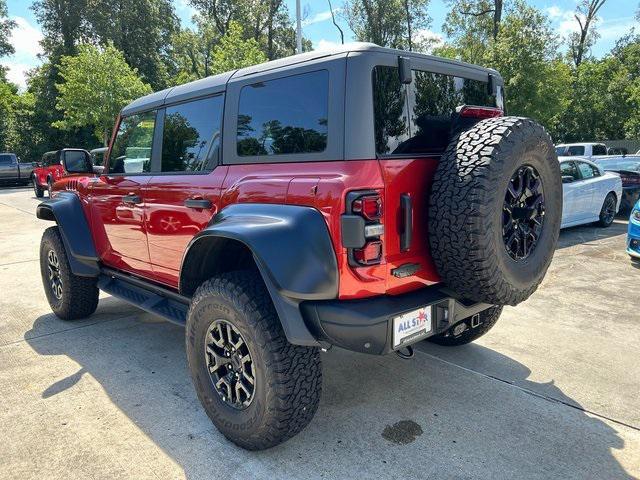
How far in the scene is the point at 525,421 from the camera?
2.81 meters

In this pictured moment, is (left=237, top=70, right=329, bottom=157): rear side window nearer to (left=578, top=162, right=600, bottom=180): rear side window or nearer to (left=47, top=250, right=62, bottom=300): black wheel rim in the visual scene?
(left=47, top=250, right=62, bottom=300): black wheel rim

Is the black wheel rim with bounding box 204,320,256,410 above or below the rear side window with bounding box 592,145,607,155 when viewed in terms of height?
below

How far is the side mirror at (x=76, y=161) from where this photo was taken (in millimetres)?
4301

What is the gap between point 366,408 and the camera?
9.80 feet

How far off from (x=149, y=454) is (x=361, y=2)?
3677 cm

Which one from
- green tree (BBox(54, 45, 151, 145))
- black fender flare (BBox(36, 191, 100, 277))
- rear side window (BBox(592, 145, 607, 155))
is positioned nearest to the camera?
black fender flare (BBox(36, 191, 100, 277))

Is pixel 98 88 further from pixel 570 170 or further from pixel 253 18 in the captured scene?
pixel 570 170

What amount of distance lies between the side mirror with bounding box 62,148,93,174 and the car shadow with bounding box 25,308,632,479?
164 centimetres

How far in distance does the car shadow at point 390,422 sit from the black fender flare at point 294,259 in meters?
0.77

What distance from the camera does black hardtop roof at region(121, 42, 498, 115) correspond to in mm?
2314

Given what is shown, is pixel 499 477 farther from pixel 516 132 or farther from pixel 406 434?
pixel 516 132

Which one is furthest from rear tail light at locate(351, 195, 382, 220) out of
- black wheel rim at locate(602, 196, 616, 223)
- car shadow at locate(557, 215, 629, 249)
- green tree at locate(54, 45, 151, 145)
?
green tree at locate(54, 45, 151, 145)

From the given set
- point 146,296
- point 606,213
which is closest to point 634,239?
point 606,213

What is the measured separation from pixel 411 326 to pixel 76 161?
358cm
